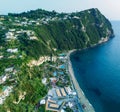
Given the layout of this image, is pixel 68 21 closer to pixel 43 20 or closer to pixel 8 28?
pixel 43 20

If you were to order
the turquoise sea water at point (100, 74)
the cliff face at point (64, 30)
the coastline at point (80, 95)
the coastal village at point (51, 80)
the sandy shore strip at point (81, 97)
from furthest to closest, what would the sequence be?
the cliff face at point (64, 30) → the turquoise sea water at point (100, 74) → the coastline at point (80, 95) → the sandy shore strip at point (81, 97) → the coastal village at point (51, 80)

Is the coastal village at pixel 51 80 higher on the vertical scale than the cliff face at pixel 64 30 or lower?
lower

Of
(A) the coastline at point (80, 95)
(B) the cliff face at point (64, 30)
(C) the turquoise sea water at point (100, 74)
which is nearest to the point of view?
(A) the coastline at point (80, 95)

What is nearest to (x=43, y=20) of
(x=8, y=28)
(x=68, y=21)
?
(x=68, y=21)

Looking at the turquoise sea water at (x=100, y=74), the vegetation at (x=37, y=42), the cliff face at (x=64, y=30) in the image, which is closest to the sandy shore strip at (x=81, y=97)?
the turquoise sea water at (x=100, y=74)

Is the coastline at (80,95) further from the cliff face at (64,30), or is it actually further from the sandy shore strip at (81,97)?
the cliff face at (64,30)

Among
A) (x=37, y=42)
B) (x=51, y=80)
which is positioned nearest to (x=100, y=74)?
(x=51, y=80)
